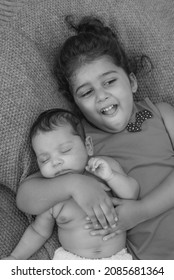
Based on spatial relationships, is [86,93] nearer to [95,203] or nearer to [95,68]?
[95,68]

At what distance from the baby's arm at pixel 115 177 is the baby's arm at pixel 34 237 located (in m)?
0.21

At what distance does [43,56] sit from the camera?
56.9 inches

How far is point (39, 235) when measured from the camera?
1336 millimetres

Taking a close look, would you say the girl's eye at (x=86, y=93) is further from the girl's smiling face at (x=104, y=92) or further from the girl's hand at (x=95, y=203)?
the girl's hand at (x=95, y=203)

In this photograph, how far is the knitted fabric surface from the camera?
4.39ft

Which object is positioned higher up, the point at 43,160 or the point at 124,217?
the point at 43,160

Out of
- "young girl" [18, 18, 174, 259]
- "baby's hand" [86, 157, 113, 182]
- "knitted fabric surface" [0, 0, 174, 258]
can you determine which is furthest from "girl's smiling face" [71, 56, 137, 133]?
"baby's hand" [86, 157, 113, 182]

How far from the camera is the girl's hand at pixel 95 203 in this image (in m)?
1.25

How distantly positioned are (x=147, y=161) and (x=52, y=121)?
1.14ft

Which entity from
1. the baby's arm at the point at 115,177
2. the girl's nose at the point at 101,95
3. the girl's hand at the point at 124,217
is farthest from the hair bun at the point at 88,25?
the girl's hand at the point at 124,217

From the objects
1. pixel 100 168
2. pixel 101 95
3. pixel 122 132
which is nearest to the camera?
pixel 100 168

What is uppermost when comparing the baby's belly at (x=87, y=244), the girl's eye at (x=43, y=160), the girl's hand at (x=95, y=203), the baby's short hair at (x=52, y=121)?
the baby's short hair at (x=52, y=121)

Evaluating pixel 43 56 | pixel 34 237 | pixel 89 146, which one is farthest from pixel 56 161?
pixel 43 56
